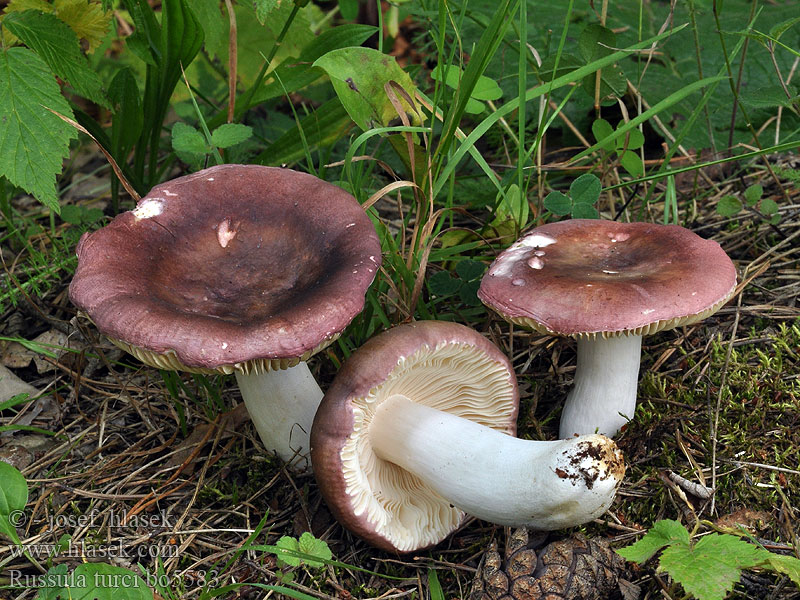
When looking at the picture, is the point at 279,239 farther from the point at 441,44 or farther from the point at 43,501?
the point at 43,501

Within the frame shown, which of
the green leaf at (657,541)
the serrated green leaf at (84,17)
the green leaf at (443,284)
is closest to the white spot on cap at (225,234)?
the green leaf at (443,284)

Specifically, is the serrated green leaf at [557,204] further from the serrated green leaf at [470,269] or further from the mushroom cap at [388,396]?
the mushroom cap at [388,396]

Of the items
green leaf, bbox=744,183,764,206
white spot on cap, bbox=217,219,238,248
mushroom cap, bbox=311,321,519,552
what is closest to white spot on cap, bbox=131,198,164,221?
white spot on cap, bbox=217,219,238,248

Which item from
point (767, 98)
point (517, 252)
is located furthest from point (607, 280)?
point (767, 98)

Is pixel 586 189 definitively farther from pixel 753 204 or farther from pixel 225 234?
pixel 225 234

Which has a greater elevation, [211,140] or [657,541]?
[211,140]

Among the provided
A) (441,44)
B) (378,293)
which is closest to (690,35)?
(441,44)
